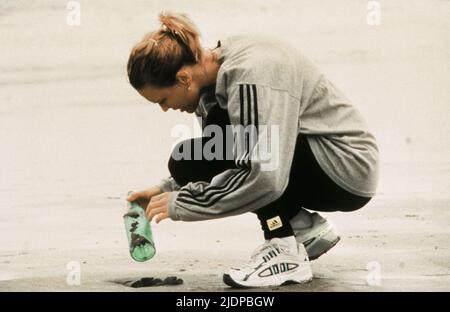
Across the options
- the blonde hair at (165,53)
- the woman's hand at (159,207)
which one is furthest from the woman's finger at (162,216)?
the blonde hair at (165,53)

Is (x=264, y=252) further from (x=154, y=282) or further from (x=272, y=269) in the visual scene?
(x=154, y=282)

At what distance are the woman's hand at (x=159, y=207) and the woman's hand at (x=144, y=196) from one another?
0.54 feet

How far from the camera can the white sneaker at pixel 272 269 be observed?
232cm

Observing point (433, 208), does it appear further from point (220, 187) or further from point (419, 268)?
point (220, 187)

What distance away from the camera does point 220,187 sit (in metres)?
2.24

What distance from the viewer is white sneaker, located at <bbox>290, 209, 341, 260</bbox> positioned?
2.48 metres

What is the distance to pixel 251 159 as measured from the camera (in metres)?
2.19

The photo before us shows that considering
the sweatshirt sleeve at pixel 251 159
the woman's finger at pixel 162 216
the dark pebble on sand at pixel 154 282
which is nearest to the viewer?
the sweatshirt sleeve at pixel 251 159

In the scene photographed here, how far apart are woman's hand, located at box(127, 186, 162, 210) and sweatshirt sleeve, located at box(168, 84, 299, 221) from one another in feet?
0.72

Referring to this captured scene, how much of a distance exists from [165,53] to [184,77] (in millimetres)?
95

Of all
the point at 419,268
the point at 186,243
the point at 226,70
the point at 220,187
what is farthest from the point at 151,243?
the point at 419,268

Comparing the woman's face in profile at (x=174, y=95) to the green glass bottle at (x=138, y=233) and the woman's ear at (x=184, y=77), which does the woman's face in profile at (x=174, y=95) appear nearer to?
the woman's ear at (x=184, y=77)

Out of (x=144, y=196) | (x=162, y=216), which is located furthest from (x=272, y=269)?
(x=144, y=196)

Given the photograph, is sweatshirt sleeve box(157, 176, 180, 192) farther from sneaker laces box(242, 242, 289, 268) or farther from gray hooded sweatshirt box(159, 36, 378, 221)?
sneaker laces box(242, 242, 289, 268)
